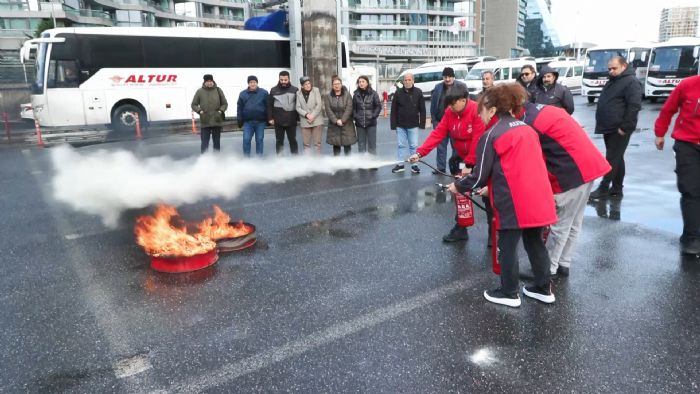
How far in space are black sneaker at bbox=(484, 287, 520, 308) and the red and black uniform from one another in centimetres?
40

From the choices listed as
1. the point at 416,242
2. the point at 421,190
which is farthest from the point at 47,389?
the point at 421,190

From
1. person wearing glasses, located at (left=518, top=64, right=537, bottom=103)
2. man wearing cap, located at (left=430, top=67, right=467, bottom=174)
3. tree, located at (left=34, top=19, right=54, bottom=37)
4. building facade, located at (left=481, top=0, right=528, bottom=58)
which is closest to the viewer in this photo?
person wearing glasses, located at (left=518, top=64, right=537, bottom=103)

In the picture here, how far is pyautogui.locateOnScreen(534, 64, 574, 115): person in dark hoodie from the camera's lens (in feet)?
22.4

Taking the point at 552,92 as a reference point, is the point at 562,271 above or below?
below

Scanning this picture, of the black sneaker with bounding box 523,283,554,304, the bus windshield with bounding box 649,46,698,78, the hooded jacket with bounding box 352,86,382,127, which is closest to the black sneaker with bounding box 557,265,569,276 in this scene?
the black sneaker with bounding box 523,283,554,304

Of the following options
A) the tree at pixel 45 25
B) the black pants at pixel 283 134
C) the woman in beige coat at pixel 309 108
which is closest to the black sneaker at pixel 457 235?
the woman in beige coat at pixel 309 108

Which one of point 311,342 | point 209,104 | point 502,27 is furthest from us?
point 502,27

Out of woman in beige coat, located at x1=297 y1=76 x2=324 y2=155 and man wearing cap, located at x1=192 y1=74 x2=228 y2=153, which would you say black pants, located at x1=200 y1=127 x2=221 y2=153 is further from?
woman in beige coat, located at x1=297 y1=76 x2=324 y2=155

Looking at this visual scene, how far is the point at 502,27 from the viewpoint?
10800 cm

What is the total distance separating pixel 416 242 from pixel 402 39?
83.5m

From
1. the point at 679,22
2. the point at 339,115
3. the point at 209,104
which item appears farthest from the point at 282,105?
the point at 679,22

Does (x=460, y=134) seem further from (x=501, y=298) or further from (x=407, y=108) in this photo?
(x=407, y=108)

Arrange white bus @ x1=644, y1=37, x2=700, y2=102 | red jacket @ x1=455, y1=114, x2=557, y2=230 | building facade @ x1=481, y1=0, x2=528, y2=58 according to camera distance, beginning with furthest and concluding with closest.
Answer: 1. building facade @ x1=481, y1=0, x2=528, y2=58
2. white bus @ x1=644, y1=37, x2=700, y2=102
3. red jacket @ x1=455, y1=114, x2=557, y2=230

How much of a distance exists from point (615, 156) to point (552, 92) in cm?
122
